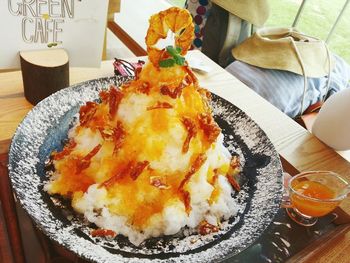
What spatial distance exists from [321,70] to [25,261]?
2.27 metres

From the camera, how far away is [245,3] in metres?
2.57

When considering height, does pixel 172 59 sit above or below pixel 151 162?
above

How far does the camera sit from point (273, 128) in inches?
65.3

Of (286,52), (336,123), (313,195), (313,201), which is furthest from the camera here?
(286,52)

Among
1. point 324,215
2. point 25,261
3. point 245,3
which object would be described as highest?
point 245,3

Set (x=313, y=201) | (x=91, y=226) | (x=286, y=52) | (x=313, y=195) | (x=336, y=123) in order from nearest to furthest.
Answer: (x=91, y=226), (x=313, y=201), (x=313, y=195), (x=336, y=123), (x=286, y=52)

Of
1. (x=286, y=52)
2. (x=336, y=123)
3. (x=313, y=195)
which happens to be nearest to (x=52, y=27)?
(x=313, y=195)

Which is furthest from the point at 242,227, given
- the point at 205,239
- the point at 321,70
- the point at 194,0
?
the point at 194,0

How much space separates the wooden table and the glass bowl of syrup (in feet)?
0.30

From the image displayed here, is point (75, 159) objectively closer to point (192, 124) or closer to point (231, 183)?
point (192, 124)

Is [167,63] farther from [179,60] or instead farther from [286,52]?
[286,52]

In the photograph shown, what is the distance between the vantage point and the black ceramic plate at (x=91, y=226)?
36.2 inches

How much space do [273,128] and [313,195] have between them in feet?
1.51

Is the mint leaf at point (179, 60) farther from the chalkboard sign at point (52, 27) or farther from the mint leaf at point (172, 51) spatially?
the chalkboard sign at point (52, 27)
